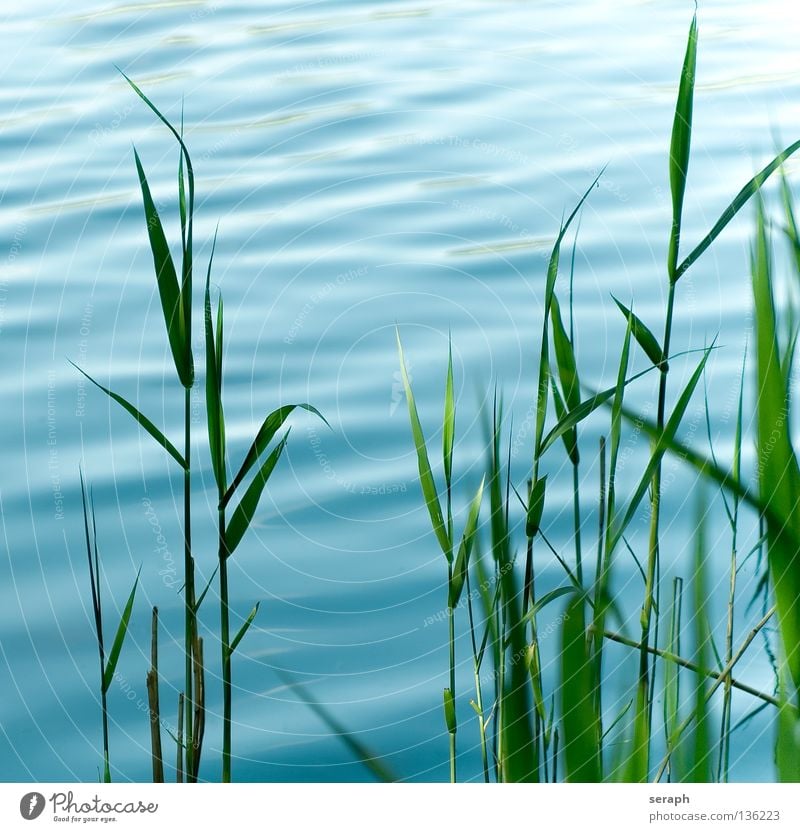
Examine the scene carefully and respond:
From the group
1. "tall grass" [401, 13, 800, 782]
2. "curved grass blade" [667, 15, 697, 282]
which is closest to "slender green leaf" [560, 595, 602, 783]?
"tall grass" [401, 13, 800, 782]

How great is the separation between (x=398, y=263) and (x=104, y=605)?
0.86 metres

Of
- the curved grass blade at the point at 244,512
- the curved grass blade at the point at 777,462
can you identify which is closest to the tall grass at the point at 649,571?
the curved grass blade at the point at 777,462

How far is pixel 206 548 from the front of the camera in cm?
137

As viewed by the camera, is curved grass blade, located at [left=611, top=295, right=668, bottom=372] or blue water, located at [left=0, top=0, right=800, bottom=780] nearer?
curved grass blade, located at [left=611, top=295, right=668, bottom=372]

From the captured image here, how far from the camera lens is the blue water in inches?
47.9

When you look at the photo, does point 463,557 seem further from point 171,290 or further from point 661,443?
point 171,290

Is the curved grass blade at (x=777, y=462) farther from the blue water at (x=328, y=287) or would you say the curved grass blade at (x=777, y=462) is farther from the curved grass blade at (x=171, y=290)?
the curved grass blade at (x=171, y=290)

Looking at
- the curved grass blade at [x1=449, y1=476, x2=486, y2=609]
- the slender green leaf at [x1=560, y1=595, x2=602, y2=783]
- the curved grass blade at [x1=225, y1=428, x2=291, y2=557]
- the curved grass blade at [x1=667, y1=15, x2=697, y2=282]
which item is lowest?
the slender green leaf at [x1=560, y1=595, x2=602, y2=783]

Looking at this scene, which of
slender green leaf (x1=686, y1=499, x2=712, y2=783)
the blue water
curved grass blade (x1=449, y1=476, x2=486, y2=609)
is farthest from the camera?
the blue water

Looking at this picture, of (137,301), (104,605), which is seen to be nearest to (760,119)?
(137,301)

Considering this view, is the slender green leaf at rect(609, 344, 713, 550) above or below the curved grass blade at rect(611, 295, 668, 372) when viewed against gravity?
below

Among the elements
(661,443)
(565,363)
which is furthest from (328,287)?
(661,443)

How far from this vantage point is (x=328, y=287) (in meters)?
1.89

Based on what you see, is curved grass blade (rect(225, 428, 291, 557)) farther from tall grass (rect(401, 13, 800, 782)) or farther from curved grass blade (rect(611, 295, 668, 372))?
curved grass blade (rect(611, 295, 668, 372))
